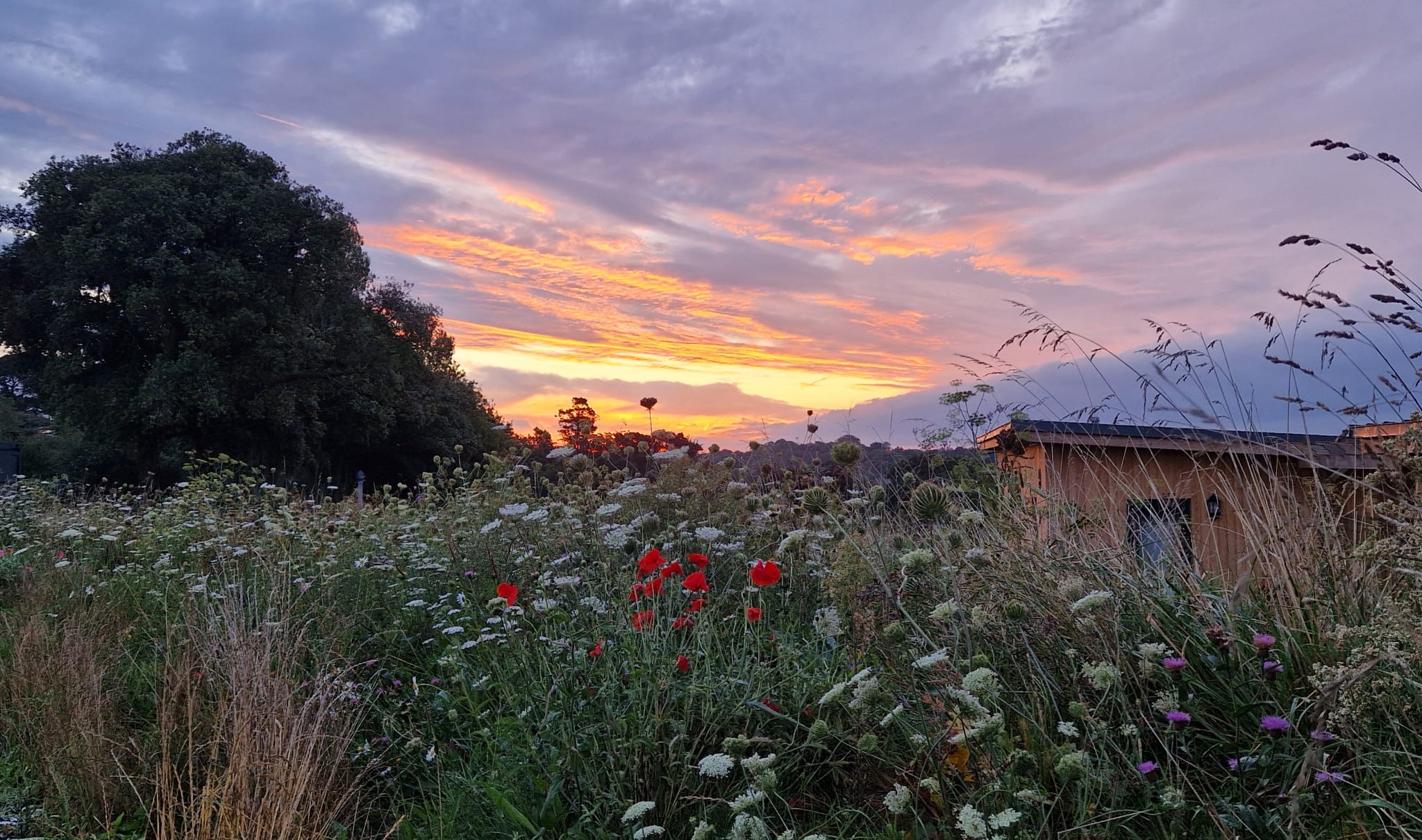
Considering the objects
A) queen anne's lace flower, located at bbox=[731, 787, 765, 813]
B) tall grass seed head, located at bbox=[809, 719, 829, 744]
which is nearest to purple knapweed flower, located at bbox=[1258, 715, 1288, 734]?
tall grass seed head, located at bbox=[809, 719, 829, 744]

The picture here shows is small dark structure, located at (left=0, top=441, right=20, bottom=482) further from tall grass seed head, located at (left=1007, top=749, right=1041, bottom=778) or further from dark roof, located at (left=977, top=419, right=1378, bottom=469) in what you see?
tall grass seed head, located at (left=1007, top=749, right=1041, bottom=778)

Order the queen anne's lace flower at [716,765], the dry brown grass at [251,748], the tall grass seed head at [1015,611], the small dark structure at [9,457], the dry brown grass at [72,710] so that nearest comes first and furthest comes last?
1. the queen anne's lace flower at [716,765]
2. the tall grass seed head at [1015,611]
3. the dry brown grass at [251,748]
4. the dry brown grass at [72,710]
5. the small dark structure at [9,457]

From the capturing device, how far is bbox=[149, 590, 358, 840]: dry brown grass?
266 centimetres

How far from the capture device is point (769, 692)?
2689mm

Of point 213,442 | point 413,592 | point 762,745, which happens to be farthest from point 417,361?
point 762,745

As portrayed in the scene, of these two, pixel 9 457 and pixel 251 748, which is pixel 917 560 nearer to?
pixel 251 748

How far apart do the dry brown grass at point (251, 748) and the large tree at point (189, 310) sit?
60.6ft

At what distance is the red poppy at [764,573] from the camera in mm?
2840

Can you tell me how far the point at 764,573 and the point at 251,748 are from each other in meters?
1.73

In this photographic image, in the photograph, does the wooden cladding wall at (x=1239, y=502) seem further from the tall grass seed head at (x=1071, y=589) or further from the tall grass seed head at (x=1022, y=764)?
the tall grass seed head at (x=1022, y=764)

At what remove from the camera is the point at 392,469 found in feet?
98.2

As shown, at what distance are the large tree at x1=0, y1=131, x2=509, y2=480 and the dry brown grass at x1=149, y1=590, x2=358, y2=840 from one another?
727 inches

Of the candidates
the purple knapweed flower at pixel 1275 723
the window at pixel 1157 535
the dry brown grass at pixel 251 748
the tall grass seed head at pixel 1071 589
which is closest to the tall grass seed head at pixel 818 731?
the tall grass seed head at pixel 1071 589

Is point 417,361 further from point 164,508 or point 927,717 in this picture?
point 927,717
